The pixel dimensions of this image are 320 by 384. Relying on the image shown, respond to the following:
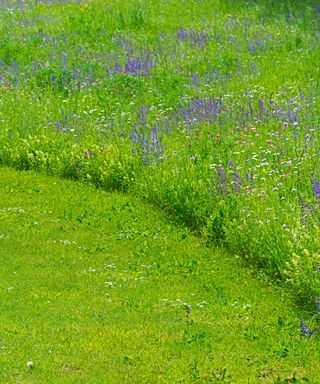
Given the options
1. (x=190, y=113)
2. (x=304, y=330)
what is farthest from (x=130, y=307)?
(x=190, y=113)

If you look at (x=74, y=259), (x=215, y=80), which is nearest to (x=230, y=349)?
(x=74, y=259)

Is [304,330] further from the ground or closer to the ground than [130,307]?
further from the ground

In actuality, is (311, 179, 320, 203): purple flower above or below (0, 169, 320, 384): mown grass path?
Answer: above

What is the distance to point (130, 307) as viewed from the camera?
8.62 m

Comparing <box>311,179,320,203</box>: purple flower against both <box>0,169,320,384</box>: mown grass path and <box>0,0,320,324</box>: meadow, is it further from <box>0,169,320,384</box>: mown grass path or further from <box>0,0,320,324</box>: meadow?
<box>0,169,320,384</box>: mown grass path

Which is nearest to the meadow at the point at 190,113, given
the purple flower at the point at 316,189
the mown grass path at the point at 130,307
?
the purple flower at the point at 316,189

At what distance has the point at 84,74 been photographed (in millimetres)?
16609

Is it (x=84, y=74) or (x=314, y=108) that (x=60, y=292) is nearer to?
(x=314, y=108)

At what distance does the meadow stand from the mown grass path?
0.49 m

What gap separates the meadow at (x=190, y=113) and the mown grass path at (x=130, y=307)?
487 millimetres

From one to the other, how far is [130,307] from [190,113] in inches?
228

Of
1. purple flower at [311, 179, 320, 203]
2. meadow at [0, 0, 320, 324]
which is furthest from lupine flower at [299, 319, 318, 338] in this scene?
purple flower at [311, 179, 320, 203]

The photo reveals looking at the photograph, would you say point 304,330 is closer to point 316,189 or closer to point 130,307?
point 130,307

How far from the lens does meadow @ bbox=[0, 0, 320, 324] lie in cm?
1008
